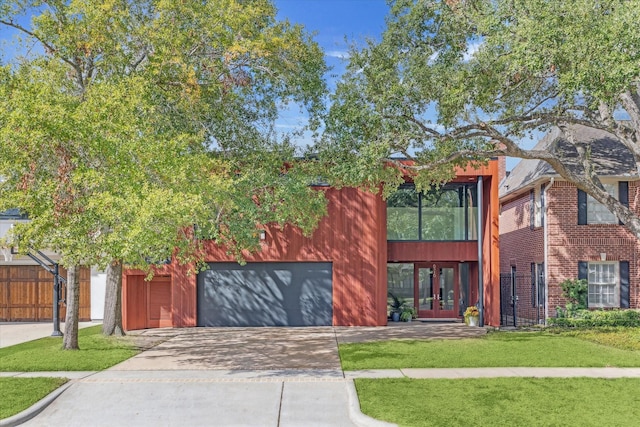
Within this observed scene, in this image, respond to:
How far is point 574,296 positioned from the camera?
67.4 feet

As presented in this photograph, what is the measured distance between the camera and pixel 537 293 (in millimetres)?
22281

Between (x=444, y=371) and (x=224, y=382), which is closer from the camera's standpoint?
(x=224, y=382)

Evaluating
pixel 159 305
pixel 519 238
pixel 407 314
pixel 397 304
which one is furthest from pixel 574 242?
pixel 159 305

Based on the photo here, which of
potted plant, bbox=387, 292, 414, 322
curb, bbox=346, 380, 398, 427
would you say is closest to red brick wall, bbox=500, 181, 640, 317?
potted plant, bbox=387, 292, 414, 322

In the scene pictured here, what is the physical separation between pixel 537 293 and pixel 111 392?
54.0ft

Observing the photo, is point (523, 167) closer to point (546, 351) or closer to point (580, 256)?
point (580, 256)

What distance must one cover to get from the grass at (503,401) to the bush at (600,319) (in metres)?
8.61

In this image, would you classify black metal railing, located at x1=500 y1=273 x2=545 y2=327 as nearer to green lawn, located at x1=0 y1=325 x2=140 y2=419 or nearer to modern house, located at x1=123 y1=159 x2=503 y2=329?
modern house, located at x1=123 y1=159 x2=503 y2=329

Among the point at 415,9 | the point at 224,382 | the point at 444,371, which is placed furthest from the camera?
the point at 415,9

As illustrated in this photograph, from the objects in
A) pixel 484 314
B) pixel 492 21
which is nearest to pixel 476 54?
pixel 492 21

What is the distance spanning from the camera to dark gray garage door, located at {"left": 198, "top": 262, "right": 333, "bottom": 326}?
21531 mm

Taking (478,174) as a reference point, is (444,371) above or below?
below

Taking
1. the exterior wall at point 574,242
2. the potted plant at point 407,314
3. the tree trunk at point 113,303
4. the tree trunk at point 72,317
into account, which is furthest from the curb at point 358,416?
the exterior wall at point 574,242

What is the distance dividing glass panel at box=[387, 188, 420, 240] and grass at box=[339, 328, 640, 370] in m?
5.50
